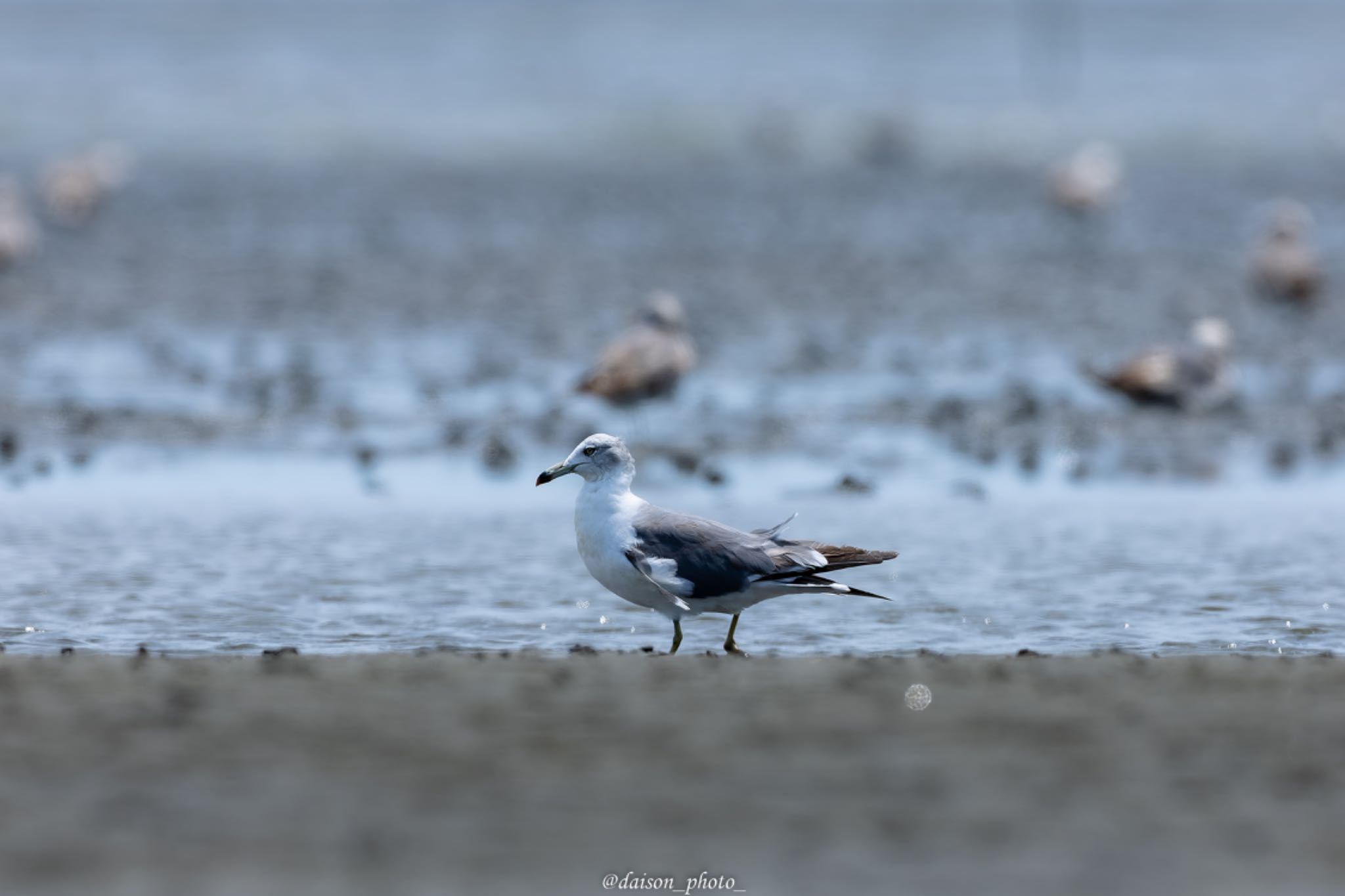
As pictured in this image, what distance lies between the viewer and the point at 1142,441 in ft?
47.5

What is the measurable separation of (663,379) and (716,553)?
7133 mm

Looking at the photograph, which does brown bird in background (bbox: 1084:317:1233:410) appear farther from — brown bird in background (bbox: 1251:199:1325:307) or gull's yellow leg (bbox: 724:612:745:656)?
gull's yellow leg (bbox: 724:612:745:656)

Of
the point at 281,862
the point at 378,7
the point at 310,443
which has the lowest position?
the point at 281,862

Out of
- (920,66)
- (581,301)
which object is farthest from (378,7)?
(581,301)

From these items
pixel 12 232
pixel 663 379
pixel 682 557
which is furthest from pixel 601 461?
pixel 12 232

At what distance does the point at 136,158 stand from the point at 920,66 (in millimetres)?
49681

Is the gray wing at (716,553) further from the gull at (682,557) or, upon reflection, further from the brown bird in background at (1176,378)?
the brown bird in background at (1176,378)

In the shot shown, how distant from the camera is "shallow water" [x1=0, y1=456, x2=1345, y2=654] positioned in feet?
28.3

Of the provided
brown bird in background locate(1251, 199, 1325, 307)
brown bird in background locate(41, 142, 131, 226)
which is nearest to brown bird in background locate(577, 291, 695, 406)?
brown bird in background locate(1251, 199, 1325, 307)

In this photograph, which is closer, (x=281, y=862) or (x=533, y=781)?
(x=281, y=862)

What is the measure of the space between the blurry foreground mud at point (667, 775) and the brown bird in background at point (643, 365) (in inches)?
286

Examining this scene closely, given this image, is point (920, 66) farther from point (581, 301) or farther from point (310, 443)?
point (310, 443)

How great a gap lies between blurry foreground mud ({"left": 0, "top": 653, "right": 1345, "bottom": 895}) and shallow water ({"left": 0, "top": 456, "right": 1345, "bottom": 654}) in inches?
37.4

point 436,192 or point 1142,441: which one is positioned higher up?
point 436,192
